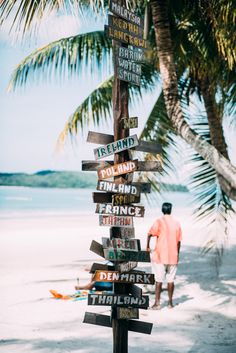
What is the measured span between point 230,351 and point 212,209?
428cm

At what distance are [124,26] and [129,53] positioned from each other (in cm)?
23

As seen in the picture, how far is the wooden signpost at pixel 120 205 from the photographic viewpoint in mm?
4934

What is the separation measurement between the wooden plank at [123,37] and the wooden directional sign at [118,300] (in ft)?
6.90

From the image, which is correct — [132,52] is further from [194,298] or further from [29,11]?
[194,298]

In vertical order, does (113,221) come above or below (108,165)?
below

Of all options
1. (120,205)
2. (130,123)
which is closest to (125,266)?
(120,205)

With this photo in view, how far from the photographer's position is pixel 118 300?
492 cm

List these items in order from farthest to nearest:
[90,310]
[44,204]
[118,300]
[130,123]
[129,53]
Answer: [44,204], [90,310], [129,53], [130,123], [118,300]

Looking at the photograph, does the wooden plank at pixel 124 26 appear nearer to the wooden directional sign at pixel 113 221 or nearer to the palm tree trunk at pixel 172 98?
the wooden directional sign at pixel 113 221

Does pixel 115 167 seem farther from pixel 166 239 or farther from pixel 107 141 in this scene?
pixel 166 239

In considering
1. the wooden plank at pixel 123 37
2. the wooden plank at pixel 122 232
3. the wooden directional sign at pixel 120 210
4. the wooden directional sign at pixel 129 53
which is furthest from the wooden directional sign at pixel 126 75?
the wooden plank at pixel 122 232

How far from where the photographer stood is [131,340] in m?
6.76

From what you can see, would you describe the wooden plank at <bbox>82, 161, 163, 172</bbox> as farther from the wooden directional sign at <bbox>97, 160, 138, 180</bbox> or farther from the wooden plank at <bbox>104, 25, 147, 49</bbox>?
the wooden plank at <bbox>104, 25, 147, 49</bbox>

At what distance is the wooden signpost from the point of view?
16.2 ft
